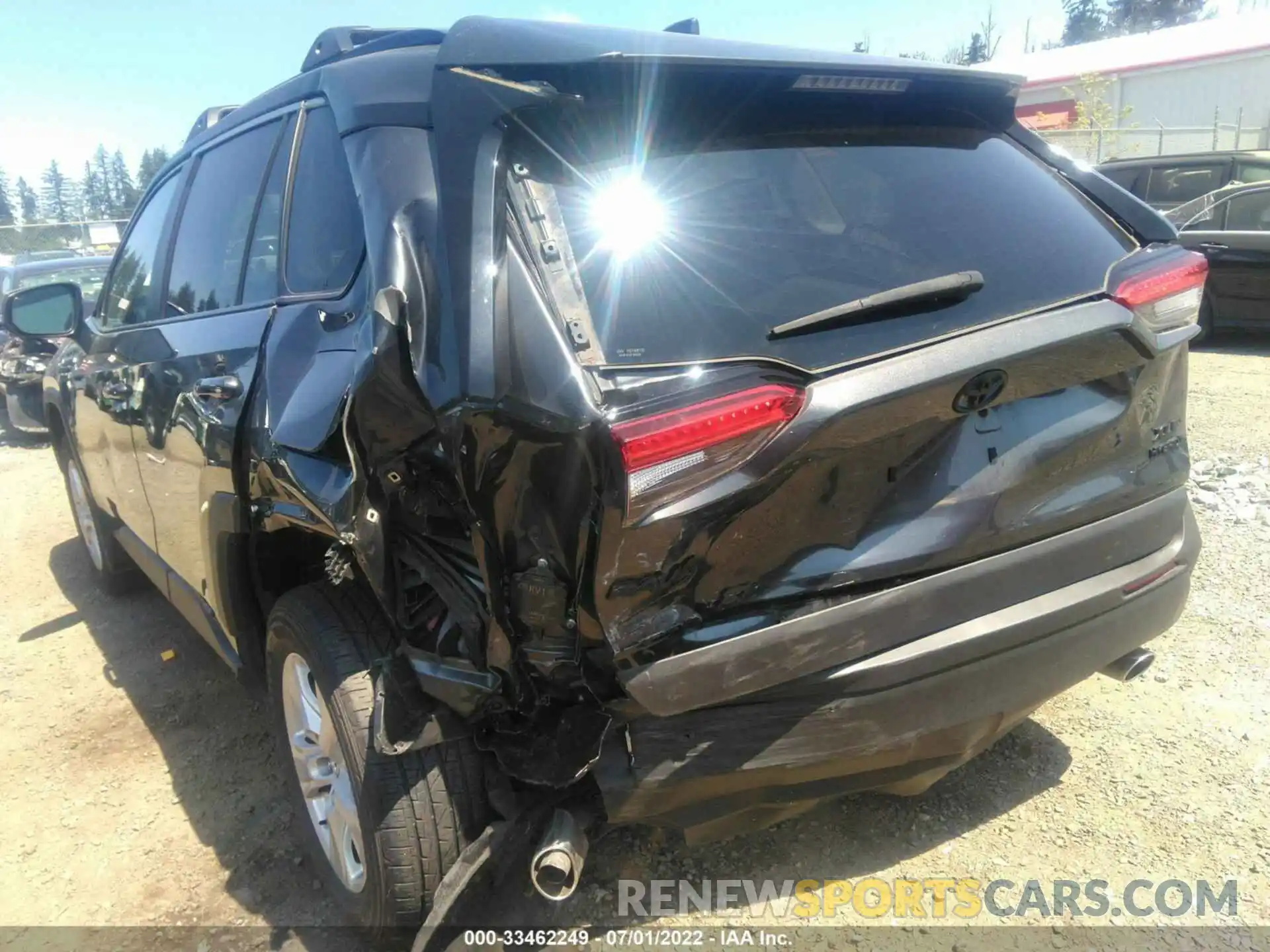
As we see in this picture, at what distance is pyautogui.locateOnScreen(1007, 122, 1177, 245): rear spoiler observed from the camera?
244 centimetres

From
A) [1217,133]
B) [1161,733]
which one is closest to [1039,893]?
[1161,733]

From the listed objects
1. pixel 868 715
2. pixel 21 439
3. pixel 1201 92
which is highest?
pixel 1201 92

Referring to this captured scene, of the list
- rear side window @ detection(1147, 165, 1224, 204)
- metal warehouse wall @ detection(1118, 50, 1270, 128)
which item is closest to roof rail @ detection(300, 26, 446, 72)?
rear side window @ detection(1147, 165, 1224, 204)

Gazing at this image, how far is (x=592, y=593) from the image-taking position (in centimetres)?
177

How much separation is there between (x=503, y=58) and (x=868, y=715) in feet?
5.04

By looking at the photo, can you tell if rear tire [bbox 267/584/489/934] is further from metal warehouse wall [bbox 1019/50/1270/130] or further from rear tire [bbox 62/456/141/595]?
metal warehouse wall [bbox 1019/50/1270/130]

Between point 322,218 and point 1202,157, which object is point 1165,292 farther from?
point 1202,157

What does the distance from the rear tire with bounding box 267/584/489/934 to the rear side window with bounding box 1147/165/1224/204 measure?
35.2 ft

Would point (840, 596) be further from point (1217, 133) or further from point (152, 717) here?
point (1217, 133)

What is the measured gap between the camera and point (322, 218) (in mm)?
2475

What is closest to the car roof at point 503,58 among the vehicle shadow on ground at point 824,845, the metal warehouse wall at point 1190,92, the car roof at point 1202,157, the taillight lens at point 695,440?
the taillight lens at point 695,440

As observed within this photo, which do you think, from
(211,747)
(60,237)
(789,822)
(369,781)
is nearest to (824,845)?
(789,822)

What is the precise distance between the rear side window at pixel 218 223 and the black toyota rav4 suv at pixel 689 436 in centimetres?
67

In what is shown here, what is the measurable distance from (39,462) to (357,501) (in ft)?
28.2
